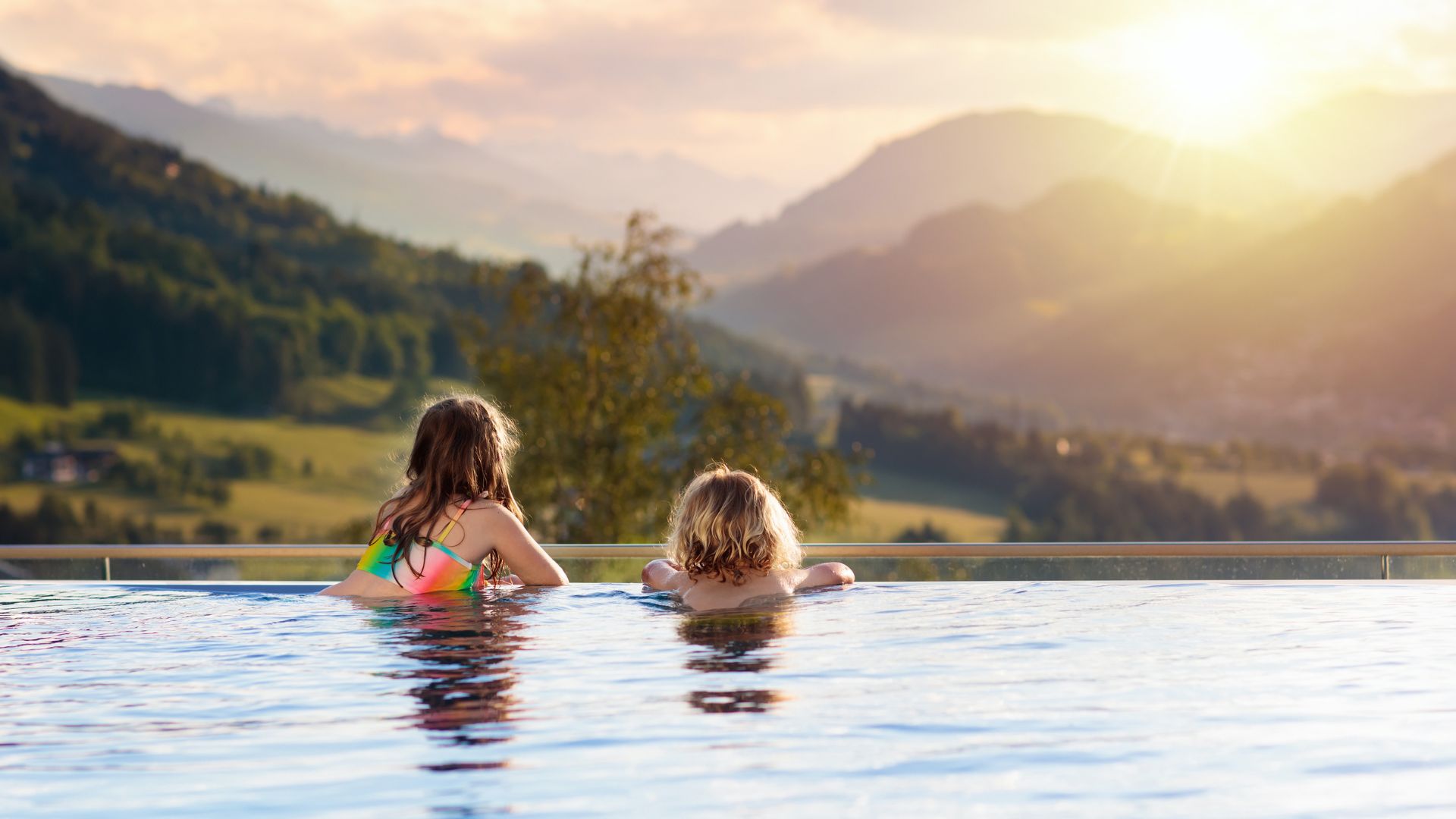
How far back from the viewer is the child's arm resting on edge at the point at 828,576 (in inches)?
223

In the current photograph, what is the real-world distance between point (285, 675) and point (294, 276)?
66.0m

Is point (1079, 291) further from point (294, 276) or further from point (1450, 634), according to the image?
point (1450, 634)

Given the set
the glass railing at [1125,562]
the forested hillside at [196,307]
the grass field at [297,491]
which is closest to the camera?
the glass railing at [1125,562]

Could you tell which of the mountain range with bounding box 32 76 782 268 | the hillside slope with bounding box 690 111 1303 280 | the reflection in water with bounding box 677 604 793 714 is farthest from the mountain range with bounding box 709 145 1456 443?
the reflection in water with bounding box 677 604 793 714

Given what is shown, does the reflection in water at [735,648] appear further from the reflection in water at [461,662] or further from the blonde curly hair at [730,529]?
the reflection in water at [461,662]

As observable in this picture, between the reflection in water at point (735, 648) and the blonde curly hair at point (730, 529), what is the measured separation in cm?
17

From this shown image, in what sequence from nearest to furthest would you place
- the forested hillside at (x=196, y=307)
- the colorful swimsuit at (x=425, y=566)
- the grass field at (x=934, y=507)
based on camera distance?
the colorful swimsuit at (x=425, y=566)
the grass field at (x=934, y=507)
the forested hillside at (x=196, y=307)

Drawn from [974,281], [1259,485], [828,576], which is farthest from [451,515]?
[974,281]

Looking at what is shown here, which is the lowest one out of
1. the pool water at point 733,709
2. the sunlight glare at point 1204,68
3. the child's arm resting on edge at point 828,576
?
the pool water at point 733,709

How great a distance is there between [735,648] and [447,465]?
1.35 m

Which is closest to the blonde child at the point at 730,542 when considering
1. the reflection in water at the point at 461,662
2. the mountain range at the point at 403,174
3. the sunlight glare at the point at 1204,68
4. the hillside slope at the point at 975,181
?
the reflection in water at the point at 461,662

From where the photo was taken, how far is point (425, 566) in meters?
5.07

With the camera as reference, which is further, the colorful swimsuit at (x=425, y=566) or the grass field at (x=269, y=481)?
the grass field at (x=269, y=481)

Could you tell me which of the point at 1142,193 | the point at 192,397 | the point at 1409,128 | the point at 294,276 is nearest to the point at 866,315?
the point at 1142,193
